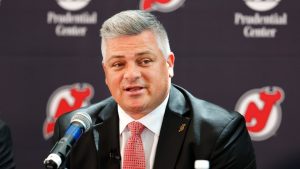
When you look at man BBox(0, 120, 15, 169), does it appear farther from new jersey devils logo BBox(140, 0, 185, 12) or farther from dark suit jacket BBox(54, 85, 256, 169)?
new jersey devils logo BBox(140, 0, 185, 12)

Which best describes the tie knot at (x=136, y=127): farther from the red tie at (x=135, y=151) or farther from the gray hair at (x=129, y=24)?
the gray hair at (x=129, y=24)

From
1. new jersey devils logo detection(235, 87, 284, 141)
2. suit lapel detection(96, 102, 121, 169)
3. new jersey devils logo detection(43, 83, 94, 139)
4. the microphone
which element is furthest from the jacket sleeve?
new jersey devils logo detection(43, 83, 94, 139)

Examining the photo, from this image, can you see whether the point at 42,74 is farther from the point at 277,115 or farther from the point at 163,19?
the point at 277,115

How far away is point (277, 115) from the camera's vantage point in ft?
11.0

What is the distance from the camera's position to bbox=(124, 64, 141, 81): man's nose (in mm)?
2197

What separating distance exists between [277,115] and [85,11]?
4.12ft

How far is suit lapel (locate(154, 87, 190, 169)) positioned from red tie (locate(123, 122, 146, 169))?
7cm

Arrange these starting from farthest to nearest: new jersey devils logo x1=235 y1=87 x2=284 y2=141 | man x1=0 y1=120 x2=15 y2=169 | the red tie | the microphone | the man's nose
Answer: new jersey devils logo x1=235 y1=87 x2=284 y2=141
man x1=0 y1=120 x2=15 y2=169
the red tie
the man's nose
the microphone

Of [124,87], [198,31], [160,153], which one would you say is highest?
[198,31]

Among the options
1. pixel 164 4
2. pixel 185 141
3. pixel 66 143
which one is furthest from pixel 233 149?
pixel 164 4

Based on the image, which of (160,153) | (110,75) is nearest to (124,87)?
(110,75)

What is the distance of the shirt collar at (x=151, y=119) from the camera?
2377 mm

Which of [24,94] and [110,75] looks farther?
[24,94]

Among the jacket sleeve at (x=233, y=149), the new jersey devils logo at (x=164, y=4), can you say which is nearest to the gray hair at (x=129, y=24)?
Answer: the jacket sleeve at (x=233, y=149)
